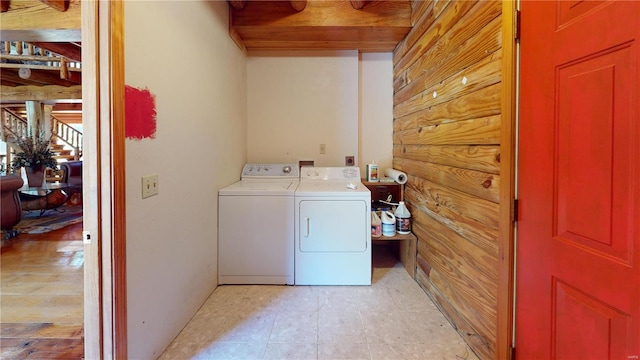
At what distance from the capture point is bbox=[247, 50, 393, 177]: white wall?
2842mm

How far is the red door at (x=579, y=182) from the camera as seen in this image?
0.71 metres

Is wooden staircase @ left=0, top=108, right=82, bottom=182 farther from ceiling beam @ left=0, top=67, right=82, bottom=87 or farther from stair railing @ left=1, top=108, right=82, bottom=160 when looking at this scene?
ceiling beam @ left=0, top=67, right=82, bottom=87

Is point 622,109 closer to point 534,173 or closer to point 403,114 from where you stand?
point 534,173

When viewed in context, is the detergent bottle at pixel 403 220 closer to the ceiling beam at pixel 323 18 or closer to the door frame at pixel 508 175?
the door frame at pixel 508 175

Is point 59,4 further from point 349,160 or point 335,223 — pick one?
point 349,160

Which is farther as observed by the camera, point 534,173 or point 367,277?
point 367,277

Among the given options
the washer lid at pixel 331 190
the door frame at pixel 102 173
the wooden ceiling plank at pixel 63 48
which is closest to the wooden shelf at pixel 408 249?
the washer lid at pixel 331 190

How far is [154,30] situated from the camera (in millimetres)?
1280

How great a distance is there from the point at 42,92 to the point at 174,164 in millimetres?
5747

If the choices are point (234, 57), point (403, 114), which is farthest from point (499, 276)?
point (234, 57)

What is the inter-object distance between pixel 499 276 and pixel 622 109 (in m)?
0.81

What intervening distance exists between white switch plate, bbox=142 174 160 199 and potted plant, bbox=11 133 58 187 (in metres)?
5.25

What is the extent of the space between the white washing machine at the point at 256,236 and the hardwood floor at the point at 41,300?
3.13 ft

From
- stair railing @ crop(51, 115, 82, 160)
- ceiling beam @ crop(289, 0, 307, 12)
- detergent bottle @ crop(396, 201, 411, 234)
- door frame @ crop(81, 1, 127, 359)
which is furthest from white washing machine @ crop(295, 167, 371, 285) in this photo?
stair railing @ crop(51, 115, 82, 160)
